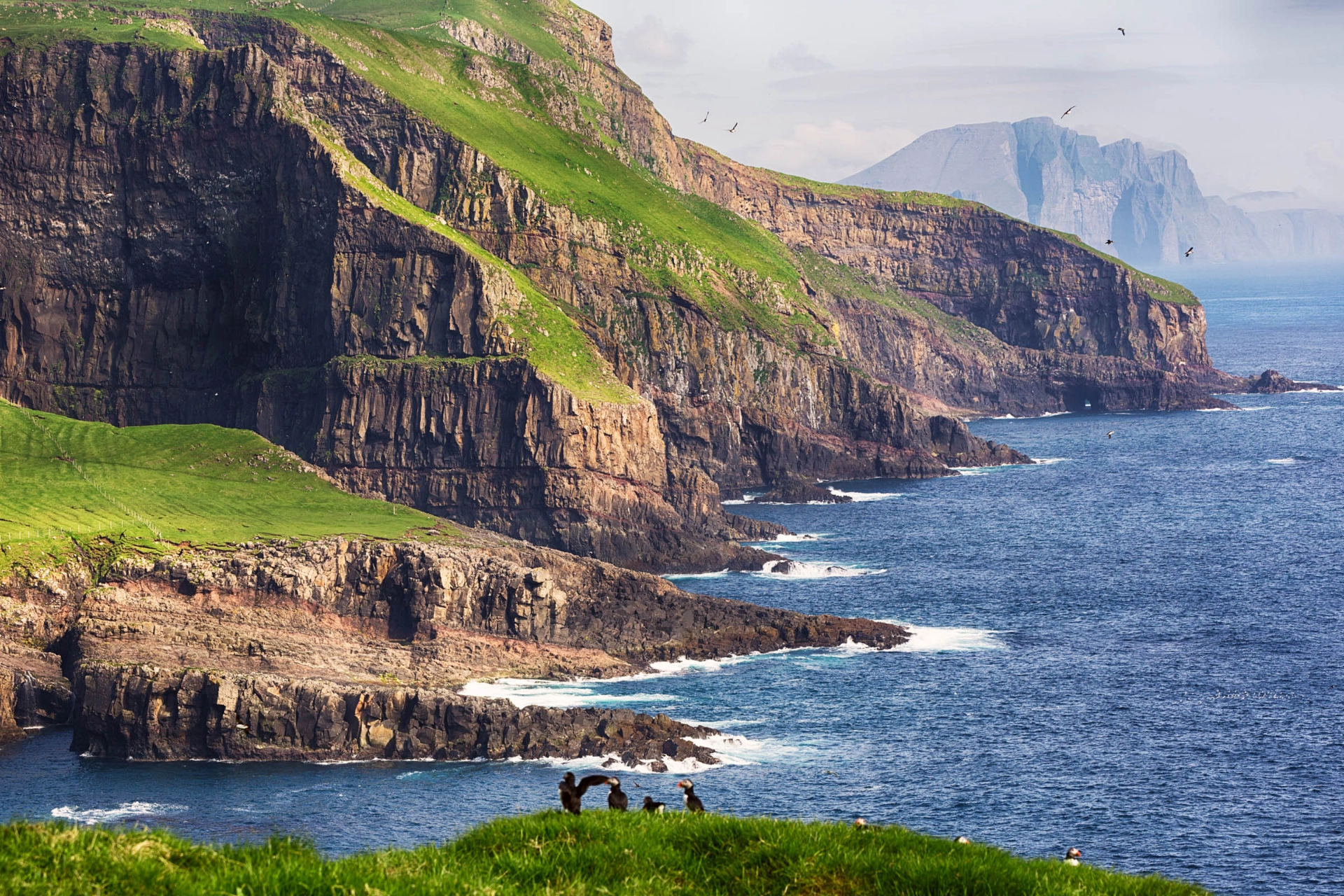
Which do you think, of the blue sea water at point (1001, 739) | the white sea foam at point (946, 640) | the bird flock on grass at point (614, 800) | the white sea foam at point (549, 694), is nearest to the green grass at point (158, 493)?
the white sea foam at point (549, 694)

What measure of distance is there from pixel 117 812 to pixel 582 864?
66.3 meters

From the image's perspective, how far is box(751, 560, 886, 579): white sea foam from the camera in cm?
15641

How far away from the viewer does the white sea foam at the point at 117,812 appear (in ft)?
270

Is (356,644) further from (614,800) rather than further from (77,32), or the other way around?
(77,32)

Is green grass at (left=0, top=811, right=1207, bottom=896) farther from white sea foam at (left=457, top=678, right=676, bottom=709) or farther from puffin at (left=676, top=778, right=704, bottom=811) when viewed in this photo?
white sea foam at (left=457, top=678, right=676, bottom=709)

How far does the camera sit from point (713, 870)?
2700 centimetres

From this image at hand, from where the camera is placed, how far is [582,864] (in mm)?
26156

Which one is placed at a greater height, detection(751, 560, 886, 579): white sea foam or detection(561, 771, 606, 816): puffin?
detection(561, 771, 606, 816): puffin

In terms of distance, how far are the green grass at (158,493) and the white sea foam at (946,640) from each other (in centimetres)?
4351

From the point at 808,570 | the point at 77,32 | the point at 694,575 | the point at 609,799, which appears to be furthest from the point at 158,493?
the point at 609,799

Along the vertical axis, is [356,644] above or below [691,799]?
below

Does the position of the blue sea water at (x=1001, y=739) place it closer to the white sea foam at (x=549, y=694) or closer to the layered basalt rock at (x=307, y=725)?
the white sea foam at (x=549, y=694)

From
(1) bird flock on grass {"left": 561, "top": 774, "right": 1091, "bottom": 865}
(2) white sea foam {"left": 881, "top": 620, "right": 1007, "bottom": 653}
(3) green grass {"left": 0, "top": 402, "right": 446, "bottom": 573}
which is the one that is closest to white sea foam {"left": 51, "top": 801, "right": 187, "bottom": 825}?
(3) green grass {"left": 0, "top": 402, "right": 446, "bottom": 573}

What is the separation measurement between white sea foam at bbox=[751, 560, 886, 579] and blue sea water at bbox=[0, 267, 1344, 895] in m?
1.01
